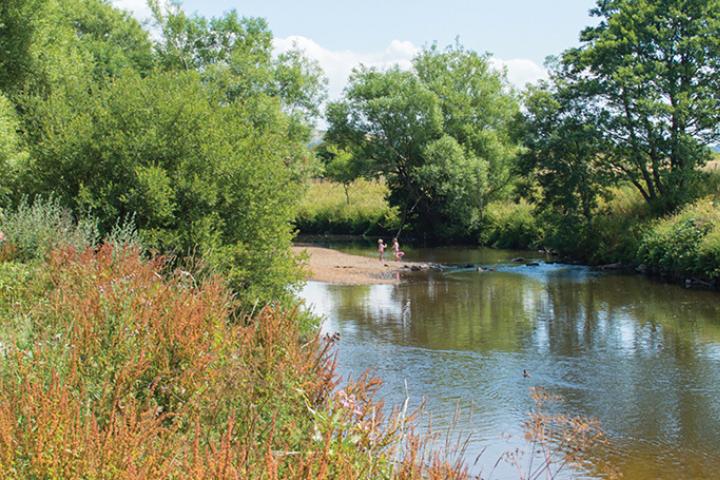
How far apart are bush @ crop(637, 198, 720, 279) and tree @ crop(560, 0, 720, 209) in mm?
2835

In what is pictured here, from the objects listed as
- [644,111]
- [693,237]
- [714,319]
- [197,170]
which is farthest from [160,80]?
[644,111]

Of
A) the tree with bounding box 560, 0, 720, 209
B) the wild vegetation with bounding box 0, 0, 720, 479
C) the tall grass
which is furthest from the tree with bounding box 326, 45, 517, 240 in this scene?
the tall grass

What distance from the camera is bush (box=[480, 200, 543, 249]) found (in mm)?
40203

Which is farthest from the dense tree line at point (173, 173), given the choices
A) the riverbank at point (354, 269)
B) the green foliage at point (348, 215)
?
the green foliage at point (348, 215)

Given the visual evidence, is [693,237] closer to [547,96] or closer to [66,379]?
[547,96]

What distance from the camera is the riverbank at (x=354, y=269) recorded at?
94.5ft


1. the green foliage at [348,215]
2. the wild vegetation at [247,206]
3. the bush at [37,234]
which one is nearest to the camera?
the wild vegetation at [247,206]

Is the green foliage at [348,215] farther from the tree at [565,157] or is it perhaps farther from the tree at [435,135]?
the tree at [565,157]

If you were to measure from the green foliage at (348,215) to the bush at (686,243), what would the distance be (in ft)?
71.0

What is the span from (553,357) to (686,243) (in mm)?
13609

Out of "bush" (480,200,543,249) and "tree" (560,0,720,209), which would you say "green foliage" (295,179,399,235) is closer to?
"bush" (480,200,543,249)

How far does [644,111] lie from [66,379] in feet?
98.9

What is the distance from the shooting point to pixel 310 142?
51750 millimetres

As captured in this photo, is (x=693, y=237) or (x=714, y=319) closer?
(x=714, y=319)
